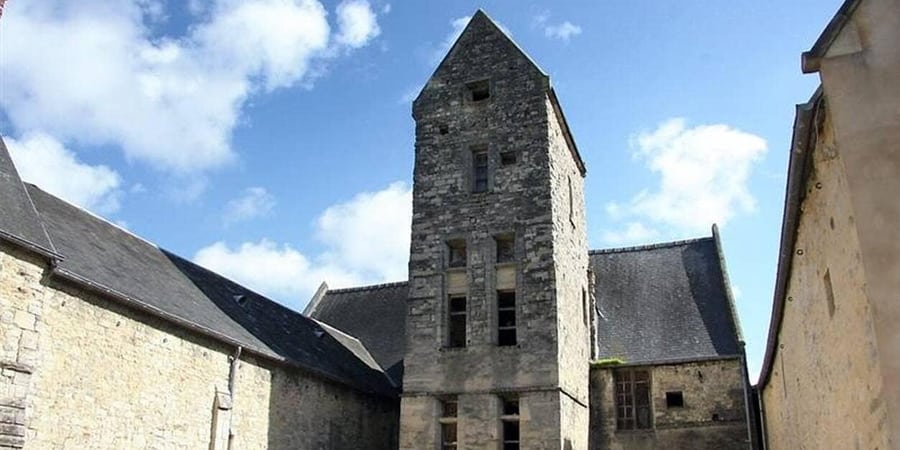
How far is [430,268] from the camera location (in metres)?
17.5

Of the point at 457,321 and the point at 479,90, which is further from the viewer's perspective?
the point at 479,90

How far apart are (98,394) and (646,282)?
14707 millimetres

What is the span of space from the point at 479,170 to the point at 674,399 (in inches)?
284

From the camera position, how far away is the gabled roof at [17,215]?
10.2m

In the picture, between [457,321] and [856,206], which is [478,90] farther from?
[856,206]

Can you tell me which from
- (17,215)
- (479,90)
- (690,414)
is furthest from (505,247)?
(17,215)

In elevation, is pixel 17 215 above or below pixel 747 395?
above

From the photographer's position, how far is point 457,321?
57.5 ft

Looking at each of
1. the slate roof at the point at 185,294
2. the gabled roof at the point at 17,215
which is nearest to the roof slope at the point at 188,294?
the slate roof at the point at 185,294

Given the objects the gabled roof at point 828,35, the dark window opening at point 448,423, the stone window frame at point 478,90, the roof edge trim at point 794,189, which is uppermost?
the stone window frame at point 478,90

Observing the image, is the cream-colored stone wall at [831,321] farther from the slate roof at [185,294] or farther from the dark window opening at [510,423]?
the slate roof at [185,294]

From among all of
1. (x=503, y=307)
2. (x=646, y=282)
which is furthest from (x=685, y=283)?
(x=503, y=307)

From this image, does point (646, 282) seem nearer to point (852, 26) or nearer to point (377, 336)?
point (377, 336)

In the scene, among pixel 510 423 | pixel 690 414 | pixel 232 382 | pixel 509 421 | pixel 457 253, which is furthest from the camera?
pixel 690 414
